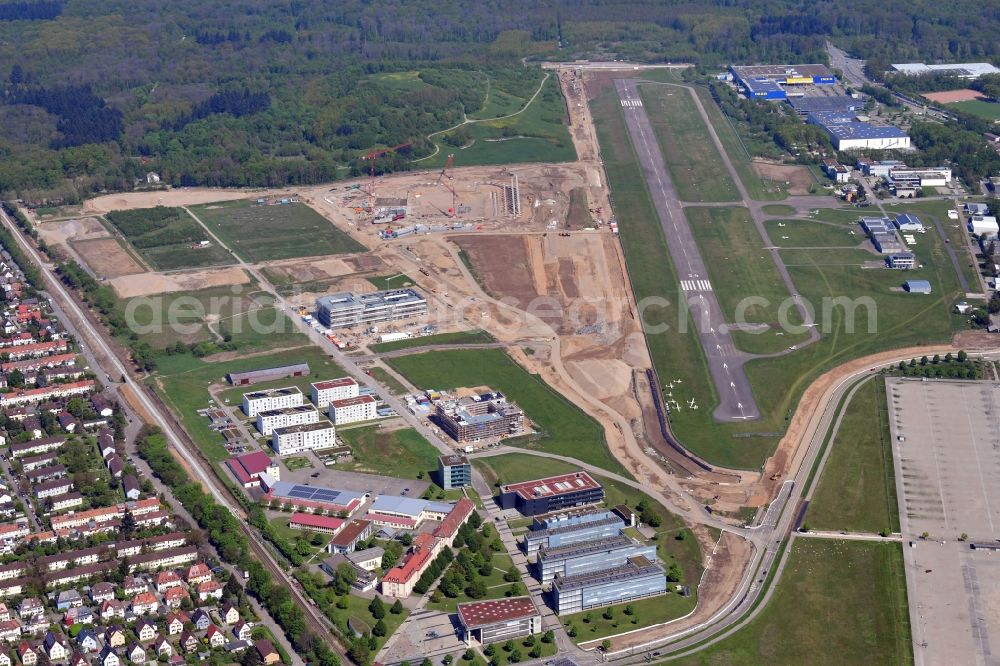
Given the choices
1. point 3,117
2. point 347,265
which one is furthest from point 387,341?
point 3,117

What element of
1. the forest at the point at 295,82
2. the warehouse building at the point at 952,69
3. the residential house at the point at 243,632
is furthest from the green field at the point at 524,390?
the warehouse building at the point at 952,69

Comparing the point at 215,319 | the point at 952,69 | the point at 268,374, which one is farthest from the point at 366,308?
the point at 952,69

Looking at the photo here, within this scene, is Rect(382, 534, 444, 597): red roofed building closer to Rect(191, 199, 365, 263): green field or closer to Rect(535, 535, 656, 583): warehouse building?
Rect(535, 535, 656, 583): warehouse building

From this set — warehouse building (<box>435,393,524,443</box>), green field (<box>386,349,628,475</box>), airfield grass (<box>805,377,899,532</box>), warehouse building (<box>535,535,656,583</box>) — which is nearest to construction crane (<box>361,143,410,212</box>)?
green field (<box>386,349,628,475</box>)

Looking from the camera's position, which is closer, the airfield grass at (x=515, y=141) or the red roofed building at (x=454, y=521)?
the red roofed building at (x=454, y=521)

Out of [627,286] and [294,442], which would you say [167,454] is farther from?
[627,286]

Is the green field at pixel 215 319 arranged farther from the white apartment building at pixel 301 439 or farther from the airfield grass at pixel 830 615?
the airfield grass at pixel 830 615
